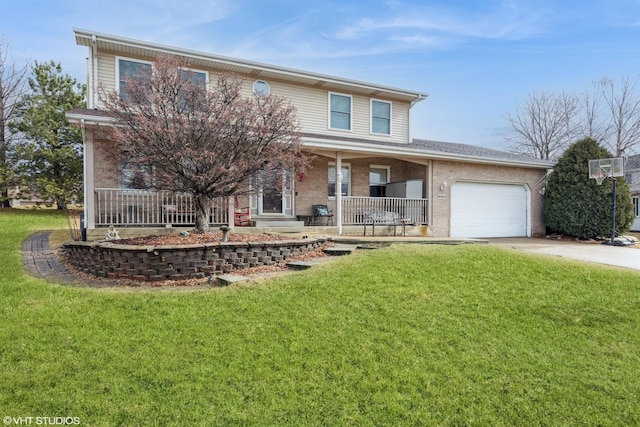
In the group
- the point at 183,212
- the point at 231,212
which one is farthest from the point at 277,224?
the point at 183,212

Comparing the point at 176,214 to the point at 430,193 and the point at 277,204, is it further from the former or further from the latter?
the point at 430,193

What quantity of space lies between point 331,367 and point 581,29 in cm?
1575

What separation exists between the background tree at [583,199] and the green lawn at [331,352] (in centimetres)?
1016

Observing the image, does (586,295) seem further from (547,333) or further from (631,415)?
(631,415)

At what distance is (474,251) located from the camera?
7.73 metres

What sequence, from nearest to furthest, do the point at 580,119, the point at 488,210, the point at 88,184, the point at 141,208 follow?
1. the point at 88,184
2. the point at 141,208
3. the point at 488,210
4. the point at 580,119

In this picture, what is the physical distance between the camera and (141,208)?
33.6 feet

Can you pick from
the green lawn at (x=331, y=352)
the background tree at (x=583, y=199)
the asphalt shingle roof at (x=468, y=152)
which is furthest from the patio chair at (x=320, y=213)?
the background tree at (x=583, y=199)

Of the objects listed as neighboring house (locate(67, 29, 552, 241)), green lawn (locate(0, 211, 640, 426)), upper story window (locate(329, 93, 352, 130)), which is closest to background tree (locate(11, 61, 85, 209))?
neighboring house (locate(67, 29, 552, 241))

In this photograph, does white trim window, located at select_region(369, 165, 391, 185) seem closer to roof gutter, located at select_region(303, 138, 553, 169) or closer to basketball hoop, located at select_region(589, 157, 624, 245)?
roof gutter, located at select_region(303, 138, 553, 169)

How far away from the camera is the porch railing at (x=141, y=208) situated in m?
9.74

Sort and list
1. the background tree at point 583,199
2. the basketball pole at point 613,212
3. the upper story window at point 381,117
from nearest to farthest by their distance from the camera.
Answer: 1. the basketball pole at point 613,212
2. the background tree at point 583,199
3. the upper story window at point 381,117

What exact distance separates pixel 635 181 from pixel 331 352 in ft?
103

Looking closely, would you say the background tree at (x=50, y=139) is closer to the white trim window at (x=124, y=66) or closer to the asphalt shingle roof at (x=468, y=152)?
the white trim window at (x=124, y=66)
